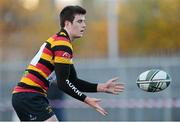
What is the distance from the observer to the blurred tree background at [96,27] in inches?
1423

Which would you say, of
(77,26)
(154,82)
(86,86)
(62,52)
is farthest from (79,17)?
(154,82)

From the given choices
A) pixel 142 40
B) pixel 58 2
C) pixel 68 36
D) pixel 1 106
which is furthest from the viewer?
pixel 58 2

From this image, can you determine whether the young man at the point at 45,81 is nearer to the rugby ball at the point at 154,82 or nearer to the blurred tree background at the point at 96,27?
the rugby ball at the point at 154,82

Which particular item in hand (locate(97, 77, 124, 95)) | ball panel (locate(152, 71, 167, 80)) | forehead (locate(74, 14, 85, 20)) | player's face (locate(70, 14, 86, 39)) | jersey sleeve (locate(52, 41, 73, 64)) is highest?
forehead (locate(74, 14, 85, 20))

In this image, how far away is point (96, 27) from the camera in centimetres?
4319

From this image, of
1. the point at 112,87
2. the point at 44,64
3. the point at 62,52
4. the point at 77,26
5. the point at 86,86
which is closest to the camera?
the point at 62,52

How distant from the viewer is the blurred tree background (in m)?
36.2

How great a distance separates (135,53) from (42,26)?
20.4ft

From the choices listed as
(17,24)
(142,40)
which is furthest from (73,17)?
(17,24)

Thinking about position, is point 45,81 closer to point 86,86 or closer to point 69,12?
point 86,86

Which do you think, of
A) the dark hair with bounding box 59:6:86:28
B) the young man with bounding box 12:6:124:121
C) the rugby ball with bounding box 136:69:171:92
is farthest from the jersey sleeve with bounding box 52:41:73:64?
the rugby ball with bounding box 136:69:171:92

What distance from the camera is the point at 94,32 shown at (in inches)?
1656

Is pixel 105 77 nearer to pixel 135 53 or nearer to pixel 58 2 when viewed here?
pixel 135 53

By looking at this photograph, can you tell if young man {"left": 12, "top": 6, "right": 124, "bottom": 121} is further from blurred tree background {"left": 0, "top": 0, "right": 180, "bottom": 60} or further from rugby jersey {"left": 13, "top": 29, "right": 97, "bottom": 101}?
blurred tree background {"left": 0, "top": 0, "right": 180, "bottom": 60}
